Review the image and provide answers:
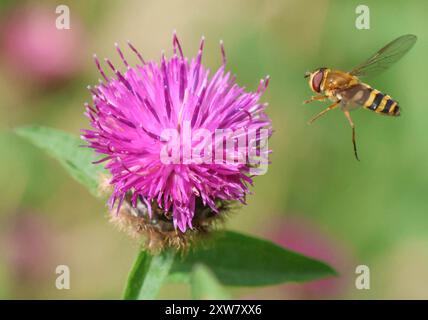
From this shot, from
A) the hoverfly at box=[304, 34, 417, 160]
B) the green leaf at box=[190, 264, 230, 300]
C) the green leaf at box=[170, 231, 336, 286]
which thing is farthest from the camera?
the hoverfly at box=[304, 34, 417, 160]

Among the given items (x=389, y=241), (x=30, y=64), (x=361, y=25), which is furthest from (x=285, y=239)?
(x=30, y=64)

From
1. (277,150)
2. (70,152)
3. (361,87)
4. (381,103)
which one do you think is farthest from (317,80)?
(277,150)

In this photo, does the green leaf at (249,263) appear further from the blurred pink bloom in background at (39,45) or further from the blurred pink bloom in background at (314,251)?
the blurred pink bloom in background at (39,45)

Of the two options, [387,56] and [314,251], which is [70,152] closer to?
[387,56]

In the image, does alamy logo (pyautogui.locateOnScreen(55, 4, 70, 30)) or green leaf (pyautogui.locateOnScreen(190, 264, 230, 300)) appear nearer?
green leaf (pyautogui.locateOnScreen(190, 264, 230, 300))

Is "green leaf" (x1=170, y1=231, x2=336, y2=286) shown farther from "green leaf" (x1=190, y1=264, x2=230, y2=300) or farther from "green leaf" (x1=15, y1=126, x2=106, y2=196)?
"green leaf" (x1=190, y1=264, x2=230, y2=300)

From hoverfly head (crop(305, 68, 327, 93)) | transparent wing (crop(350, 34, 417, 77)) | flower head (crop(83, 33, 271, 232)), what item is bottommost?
flower head (crop(83, 33, 271, 232))

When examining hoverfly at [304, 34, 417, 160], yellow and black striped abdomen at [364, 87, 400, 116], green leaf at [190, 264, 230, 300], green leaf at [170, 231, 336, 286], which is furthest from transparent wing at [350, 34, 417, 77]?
green leaf at [190, 264, 230, 300]
